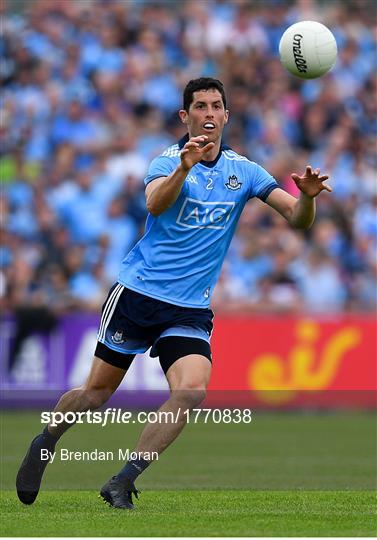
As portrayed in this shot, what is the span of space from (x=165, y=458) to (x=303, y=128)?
9031 millimetres

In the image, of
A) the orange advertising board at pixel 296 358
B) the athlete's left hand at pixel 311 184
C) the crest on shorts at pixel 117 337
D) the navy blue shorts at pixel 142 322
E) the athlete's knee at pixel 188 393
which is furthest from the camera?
the orange advertising board at pixel 296 358

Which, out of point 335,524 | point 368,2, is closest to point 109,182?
point 368,2

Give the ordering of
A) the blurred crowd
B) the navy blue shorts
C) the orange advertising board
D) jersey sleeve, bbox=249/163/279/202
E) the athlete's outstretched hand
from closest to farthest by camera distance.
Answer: the athlete's outstretched hand → the navy blue shorts → jersey sleeve, bbox=249/163/279/202 → the orange advertising board → the blurred crowd

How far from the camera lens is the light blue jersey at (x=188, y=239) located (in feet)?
26.9

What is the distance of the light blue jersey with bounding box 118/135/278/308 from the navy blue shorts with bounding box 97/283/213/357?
51mm

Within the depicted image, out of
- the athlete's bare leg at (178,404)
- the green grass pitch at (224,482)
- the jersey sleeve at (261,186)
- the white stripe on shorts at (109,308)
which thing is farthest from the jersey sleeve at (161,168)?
the green grass pitch at (224,482)

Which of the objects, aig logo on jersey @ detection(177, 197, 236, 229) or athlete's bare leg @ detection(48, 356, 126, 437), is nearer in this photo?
aig logo on jersey @ detection(177, 197, 236, 229)

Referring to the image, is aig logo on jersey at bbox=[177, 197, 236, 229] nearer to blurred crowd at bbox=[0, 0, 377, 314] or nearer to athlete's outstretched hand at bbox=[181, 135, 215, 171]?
athlete's outstretched hand at bbox=[181, 135, 215, 171]

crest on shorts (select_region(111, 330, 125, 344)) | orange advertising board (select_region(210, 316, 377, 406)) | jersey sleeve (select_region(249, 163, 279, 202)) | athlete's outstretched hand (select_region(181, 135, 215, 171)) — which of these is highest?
athlete's outstretched hand (select_region(181, 135, 215, 171))

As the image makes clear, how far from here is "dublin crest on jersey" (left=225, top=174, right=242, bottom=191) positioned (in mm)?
8320

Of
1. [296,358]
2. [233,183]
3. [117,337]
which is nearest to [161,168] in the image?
[233,183]

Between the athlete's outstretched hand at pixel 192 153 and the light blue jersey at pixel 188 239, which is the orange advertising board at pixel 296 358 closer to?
the light blue jersey at pixel 188 239

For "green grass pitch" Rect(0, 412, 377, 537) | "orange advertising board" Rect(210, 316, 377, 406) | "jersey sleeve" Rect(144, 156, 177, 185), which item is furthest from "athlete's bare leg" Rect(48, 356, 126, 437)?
"orange advertising board" Rect(210, 316, 377, 406)

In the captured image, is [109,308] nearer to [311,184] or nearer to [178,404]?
[178,404]
